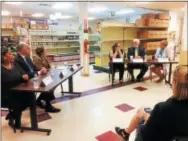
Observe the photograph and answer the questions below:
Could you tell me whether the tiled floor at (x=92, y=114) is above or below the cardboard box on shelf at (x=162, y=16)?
below

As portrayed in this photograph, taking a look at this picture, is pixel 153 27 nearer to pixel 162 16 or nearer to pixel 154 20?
pixel 154 20

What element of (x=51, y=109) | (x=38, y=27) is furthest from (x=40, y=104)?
(x=38, y=27)

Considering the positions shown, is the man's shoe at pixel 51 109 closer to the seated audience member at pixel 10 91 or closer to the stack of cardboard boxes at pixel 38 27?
the seated audience member at pixel 10 91

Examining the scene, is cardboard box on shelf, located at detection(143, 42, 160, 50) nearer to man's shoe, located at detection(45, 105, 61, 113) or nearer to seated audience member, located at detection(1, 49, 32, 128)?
man's shoe, located at detection(45, 105, 61, 113)

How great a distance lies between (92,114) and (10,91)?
130 centimetres

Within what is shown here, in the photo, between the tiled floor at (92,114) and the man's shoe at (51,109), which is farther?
the man's shoe at (51,109)

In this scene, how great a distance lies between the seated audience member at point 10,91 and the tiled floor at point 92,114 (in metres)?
0.32

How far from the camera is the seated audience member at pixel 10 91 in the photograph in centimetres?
239

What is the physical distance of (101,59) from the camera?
238 inches

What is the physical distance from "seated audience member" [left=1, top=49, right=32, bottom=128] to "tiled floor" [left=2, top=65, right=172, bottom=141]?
324 millimetres

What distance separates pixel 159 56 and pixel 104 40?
6.05ft

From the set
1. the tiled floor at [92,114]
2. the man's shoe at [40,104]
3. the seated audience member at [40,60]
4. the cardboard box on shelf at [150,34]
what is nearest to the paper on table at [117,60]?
the tiled floor at [92,114]

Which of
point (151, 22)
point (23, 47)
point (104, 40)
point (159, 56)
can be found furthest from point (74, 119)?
point (151, 22)

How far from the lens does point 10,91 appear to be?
2426mm
